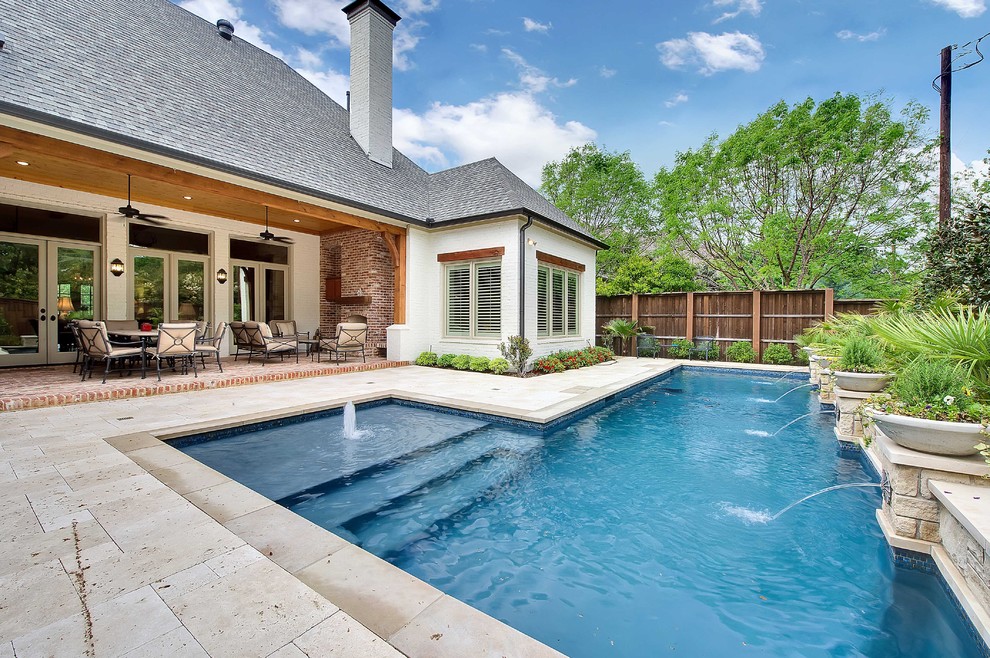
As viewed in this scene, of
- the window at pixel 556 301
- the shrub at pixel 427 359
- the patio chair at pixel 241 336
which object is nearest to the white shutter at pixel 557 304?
the window at pixel 556 301

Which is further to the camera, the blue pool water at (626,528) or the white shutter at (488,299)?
the white shutter at (488,299)

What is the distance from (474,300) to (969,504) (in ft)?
27.7

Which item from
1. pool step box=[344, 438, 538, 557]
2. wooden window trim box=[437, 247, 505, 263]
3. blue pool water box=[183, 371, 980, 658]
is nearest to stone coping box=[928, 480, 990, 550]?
blue pool water box=[183, 371, 980, 658]

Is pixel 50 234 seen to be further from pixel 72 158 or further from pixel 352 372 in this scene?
pixel 352 372

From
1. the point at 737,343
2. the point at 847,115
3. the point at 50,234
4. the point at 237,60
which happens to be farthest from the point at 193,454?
the point at 847,115

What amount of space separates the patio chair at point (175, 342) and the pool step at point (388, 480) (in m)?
5.01

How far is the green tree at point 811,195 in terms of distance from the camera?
12.9 metres

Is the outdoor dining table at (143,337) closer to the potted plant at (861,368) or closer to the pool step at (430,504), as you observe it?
the pool step at (430,504)

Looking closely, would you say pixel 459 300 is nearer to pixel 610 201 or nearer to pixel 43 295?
pixel 43 295

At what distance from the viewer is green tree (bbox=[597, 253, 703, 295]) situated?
16.8 metres

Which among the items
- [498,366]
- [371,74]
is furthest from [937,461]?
[371,74]

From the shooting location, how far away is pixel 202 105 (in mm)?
7551

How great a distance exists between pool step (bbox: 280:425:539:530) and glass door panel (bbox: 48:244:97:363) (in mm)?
8985

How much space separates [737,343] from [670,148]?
8.89m
